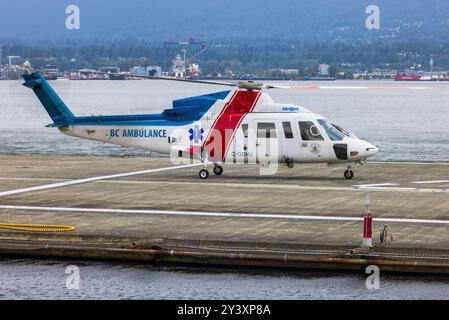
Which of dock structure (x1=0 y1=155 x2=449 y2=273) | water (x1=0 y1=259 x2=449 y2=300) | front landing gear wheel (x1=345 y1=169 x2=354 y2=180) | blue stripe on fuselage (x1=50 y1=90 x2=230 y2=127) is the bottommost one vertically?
water (x1=0 y1=259 x2=449 y2=300)

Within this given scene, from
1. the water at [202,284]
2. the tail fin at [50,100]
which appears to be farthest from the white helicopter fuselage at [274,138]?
the water at [202,284]

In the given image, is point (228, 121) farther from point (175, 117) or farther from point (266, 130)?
point (175, 117)

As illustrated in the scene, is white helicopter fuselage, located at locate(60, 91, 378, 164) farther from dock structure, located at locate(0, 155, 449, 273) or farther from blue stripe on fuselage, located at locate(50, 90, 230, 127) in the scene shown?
dock structure, located at locate(0, 155, 449, 273)

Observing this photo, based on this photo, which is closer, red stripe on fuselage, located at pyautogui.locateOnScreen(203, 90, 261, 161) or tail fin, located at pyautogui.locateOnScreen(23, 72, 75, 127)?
red stripe on fuselage, located at pyautogui.locateOnScreen(203, 90, 261, 161)

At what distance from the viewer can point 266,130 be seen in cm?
3562

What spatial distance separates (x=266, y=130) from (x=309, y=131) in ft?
4.70

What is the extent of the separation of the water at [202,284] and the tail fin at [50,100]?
15.0 m

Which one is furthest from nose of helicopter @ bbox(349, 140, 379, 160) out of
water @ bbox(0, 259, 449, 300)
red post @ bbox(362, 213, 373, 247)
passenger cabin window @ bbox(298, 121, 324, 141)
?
water @ bbox(0, 259, 449, 300)

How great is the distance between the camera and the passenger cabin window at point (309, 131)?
35.4m

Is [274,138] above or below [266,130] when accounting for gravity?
below

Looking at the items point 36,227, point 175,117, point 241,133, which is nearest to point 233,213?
point 36,227

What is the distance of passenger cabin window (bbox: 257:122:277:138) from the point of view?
3559cm

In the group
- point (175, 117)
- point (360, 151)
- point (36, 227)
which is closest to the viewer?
point (36, 227)
